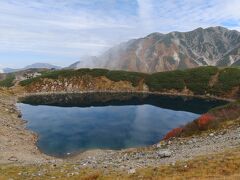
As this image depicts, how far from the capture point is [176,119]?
10956cm

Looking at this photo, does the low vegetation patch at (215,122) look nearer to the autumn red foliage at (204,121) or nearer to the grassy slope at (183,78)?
the autumn red foliage at (204,121)

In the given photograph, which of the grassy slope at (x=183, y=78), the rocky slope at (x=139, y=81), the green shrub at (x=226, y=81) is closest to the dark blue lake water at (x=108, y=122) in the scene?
the green shrub at (x=226, y=81)

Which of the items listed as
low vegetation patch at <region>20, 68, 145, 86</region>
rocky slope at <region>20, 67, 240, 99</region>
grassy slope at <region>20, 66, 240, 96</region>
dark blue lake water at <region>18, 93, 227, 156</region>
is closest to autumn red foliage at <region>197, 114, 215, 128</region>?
dark blue lake water at <region>18, 93, 227, 156</region>

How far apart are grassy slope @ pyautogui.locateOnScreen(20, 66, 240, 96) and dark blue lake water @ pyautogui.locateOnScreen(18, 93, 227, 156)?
17337 mm

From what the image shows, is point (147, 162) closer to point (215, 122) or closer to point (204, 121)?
point (215, 122)

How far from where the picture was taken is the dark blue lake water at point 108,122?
77.3 m

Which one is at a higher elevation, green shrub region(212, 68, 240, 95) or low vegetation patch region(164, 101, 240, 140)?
green shrub region(212, 68, 240, 95)

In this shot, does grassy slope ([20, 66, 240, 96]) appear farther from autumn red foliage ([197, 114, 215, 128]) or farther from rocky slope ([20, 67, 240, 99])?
autumn red foliage ([197, 114, 215, 128])

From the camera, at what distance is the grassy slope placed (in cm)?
17012

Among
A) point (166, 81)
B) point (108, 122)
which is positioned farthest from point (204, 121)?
point (166, 81)

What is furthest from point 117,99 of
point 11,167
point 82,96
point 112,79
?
point 11,167

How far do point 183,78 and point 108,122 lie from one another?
91.4 meters

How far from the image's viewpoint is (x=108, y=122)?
10512 cm

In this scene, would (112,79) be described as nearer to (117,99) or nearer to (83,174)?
(117,99)
